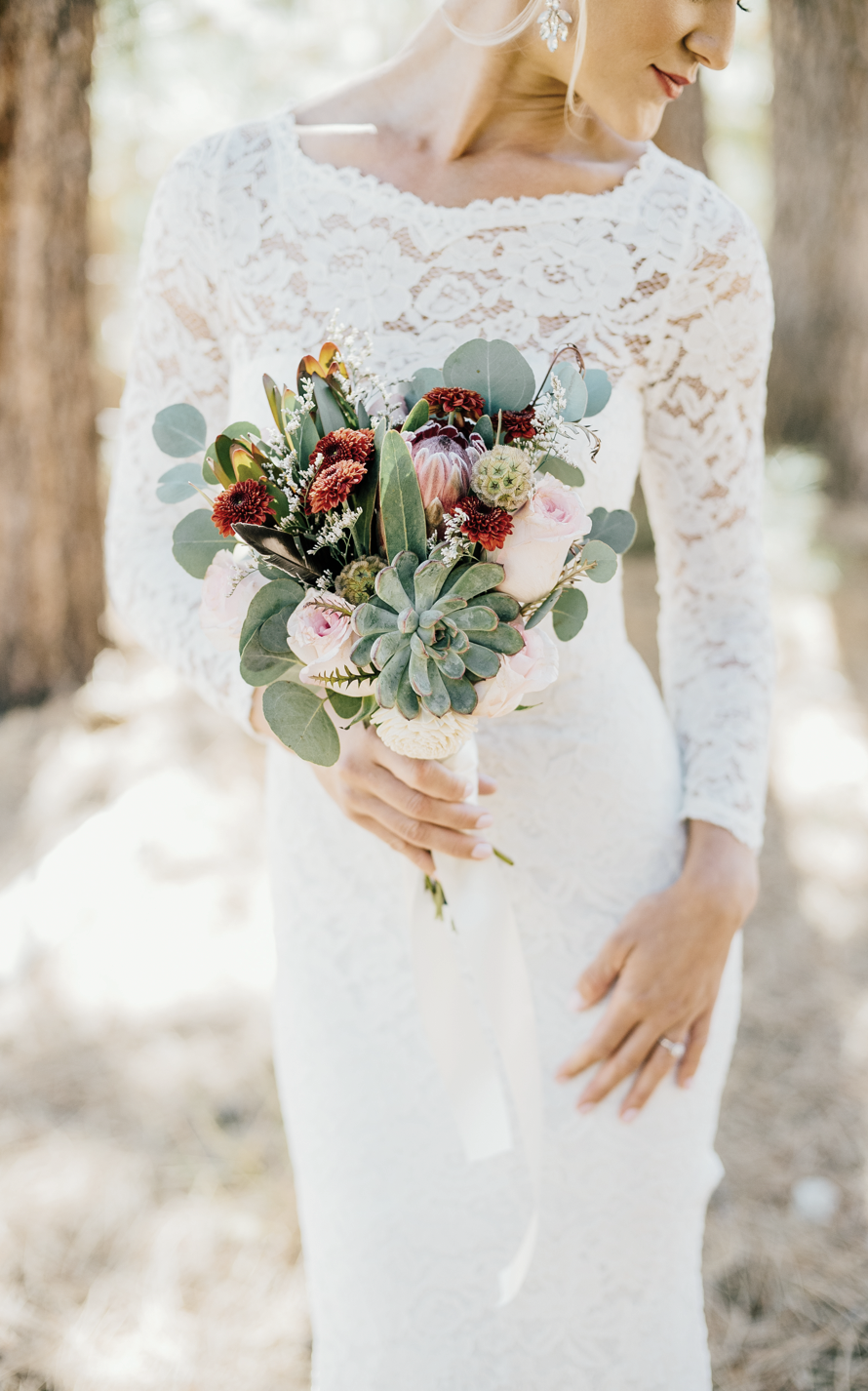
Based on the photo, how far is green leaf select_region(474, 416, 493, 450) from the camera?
102 cm

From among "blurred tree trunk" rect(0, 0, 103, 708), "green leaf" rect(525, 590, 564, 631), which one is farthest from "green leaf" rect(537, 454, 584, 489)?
"blurred tree trunk" rect(0, 0, 103, 708)

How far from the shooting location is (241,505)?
95cm

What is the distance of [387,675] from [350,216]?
806mm

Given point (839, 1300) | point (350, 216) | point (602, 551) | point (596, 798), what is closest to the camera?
point (602, 551)

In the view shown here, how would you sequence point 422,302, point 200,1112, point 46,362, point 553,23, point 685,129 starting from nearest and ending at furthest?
1. point 553,23
2. point 422,302
3. point 200,1112
4. point 685,129
5. point 46,362

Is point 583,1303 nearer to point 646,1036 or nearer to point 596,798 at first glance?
point 646,1036

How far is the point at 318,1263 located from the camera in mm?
1525

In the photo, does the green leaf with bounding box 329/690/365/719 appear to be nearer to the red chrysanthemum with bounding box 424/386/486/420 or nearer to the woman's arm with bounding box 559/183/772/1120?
the red chrysanthemum with bounding box 424/386/486/420

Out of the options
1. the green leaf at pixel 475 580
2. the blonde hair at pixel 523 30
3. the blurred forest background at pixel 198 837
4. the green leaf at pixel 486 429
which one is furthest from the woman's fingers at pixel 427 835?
the blurred forest background at pixel 198 837

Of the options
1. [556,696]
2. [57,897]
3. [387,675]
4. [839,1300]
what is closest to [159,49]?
[57,897]

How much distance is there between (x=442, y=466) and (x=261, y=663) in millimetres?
272

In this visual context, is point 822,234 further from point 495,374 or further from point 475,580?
point 475,580

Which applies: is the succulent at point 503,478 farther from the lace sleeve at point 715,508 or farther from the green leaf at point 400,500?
the lace sleeve at point 715,508

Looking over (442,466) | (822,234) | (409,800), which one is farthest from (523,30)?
(822,234)
